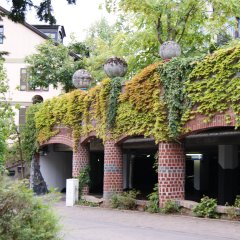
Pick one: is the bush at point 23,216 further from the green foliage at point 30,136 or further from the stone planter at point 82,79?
the green foliage at point 30,136

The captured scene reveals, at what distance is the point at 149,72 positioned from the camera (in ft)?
53.9

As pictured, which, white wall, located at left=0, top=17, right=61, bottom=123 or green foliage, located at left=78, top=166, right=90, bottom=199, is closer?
green foliage, located at left=78, top=166, right=90, bottom=199

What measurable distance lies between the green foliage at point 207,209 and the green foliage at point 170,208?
936 mm

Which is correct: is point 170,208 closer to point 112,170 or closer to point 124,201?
point 124,201

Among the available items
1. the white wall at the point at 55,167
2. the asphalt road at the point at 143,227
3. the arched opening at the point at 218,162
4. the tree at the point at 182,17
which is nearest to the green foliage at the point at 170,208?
the asphalt road at the point at 143,227

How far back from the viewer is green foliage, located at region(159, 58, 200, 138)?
49.9 feet

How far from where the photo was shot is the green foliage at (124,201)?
55.8 feet

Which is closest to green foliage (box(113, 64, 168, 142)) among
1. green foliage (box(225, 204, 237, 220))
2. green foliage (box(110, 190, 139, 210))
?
green foliage (box(110, 190, 139, 210))

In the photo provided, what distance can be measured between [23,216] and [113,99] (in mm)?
12081

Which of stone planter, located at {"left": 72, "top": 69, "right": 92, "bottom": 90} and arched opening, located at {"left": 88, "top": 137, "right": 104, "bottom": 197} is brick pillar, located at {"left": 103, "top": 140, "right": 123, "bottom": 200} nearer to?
stone planter, located at {"left": 72, "top": 69, "right": 92, "bottom": 90}

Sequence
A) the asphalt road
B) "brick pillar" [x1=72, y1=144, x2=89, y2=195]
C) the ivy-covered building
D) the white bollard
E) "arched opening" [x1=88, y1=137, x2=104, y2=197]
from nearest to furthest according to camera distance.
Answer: the asphalt road
the ivy-covered building
the white bollard
"brick pillar" [x1=72, y1=144, x2=89, y2=195]
"arched opening" [x1=88, y1=137, x2=104, y2=197]

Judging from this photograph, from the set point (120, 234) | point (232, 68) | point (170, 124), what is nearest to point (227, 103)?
point (232, 68)

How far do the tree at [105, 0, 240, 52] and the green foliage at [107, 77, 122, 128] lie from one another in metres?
4.61

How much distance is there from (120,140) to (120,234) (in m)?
7.30
